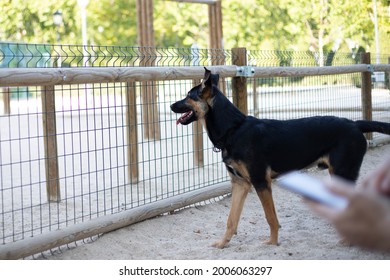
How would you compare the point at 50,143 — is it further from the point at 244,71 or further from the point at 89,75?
the point at 244,71

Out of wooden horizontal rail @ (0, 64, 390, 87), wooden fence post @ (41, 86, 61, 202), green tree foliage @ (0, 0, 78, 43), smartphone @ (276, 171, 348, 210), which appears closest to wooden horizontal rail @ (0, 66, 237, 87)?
wooden horizontal rail @ (0, 64, 390, 87)

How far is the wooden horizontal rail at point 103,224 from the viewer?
4.98 metres

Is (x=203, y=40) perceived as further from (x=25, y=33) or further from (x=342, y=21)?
(x=342, y=21)

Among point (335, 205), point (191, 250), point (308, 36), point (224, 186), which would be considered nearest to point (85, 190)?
point (224, 186)

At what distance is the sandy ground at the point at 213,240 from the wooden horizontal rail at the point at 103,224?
94 millimetres

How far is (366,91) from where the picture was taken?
1113cm

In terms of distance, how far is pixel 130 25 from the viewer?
148 feet

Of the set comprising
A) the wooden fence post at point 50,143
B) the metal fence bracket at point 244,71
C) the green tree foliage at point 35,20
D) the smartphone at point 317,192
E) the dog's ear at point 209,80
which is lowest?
the wooden fence post at point 50,143

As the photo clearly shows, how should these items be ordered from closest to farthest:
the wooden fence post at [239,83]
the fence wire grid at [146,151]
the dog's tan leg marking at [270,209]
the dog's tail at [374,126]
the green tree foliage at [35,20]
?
the dog's tan leg marking at [270,209] < the dog's tail at [374,126] < the fence wire grid at [146,151] < the wooden fence post at [239,83] < the green tree foliage at [35,20]

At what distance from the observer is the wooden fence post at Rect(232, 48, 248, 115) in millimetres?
7762

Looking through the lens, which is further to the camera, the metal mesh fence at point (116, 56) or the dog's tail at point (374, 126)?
the dog's tail at point (374, 126)

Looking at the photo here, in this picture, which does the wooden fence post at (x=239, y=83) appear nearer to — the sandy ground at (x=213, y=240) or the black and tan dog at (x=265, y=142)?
the sandy ground at (x=213, y=240)

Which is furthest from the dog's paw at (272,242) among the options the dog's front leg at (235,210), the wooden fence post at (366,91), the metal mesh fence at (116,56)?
the wooden fence post at (366,91)

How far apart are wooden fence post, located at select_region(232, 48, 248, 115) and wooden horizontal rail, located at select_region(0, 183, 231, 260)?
1.04 metres
